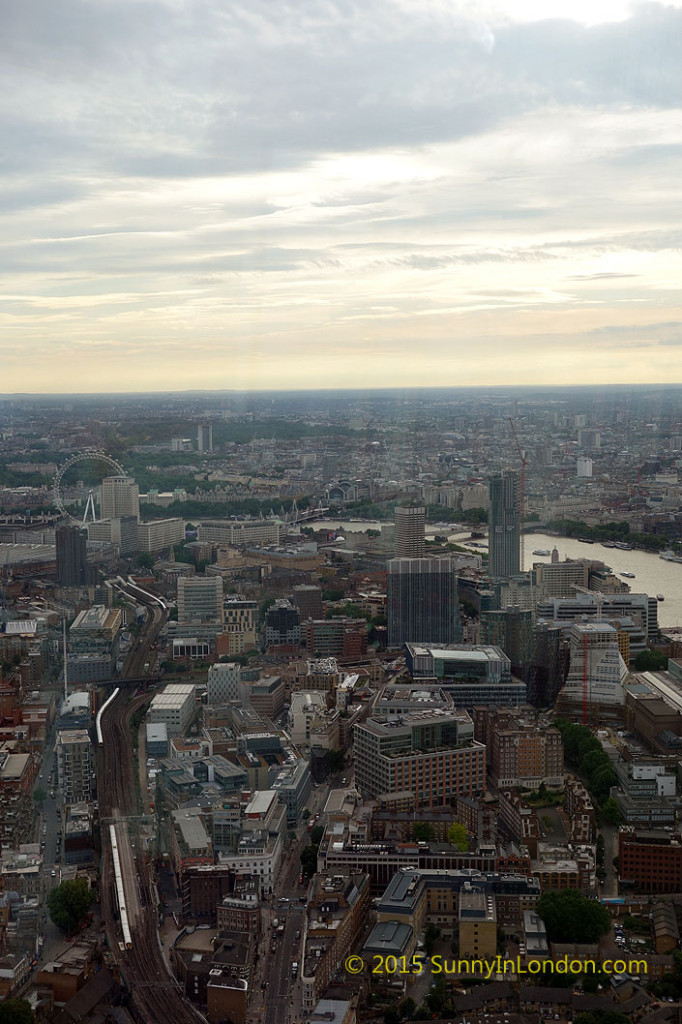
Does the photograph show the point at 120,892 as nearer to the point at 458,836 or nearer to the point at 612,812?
the point at 458,836

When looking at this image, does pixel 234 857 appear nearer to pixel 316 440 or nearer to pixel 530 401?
pixel 530 401

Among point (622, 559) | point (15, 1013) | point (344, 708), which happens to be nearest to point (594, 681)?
point (344, 708)

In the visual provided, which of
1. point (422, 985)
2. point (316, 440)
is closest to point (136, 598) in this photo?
point (316, 440)

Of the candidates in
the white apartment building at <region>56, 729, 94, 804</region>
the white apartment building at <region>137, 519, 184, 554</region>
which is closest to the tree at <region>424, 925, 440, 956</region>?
the white apartment building at <region>56, 729, 94, 804</region>

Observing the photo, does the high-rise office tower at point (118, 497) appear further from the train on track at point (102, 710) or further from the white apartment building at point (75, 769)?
the white apartment building at point (75, 769)

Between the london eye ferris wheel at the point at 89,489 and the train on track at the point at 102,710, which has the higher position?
the london eye ferris wheel at the point at 89,489

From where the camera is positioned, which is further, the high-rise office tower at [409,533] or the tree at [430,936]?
the high-rise office tower at [409,533]

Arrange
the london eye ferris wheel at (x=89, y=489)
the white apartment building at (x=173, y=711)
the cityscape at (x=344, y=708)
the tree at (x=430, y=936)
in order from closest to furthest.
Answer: the cityscape at (x=344, y=708) < the tree at (x=430, y=936) < the white apartment building at (x=173, y=711) < the london eye ferris wheel at (x=89, y=489)

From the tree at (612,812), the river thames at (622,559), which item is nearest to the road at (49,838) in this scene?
the tree at (612,812)
